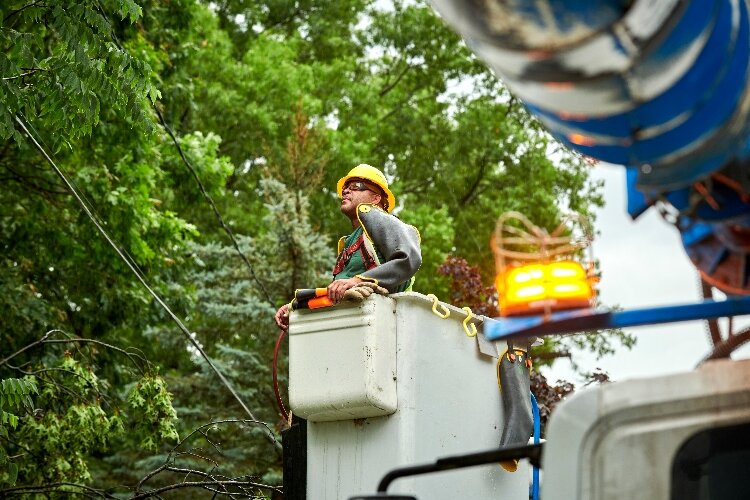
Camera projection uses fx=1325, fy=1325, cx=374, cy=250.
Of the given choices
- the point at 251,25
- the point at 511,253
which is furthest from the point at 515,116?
the point at 511,253

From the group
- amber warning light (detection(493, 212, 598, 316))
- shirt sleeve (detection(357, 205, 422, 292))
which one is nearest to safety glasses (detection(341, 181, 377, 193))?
shirt sleeve (detection(357, 205, 422, 292))

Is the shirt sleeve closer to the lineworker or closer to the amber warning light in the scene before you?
the lineworker

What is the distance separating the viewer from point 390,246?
20.6 feet

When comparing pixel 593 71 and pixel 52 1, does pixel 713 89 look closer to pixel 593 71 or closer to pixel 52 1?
pixel 593 71

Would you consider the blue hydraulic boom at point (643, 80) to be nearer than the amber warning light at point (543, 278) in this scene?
Yes

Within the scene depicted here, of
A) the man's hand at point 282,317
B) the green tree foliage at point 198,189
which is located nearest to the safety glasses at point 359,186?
the man's hand at point 282,317

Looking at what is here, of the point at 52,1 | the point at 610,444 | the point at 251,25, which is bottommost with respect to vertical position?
the point at 610,444

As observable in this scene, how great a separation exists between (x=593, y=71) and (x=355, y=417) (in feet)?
10.2

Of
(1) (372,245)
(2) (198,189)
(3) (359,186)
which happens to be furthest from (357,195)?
(2) (198,189)

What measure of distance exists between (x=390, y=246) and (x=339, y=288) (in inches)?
21.0

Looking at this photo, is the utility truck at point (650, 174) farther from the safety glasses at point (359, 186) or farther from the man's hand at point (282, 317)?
the safety glasses at point (359, 186)

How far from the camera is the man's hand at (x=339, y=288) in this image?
19.1 ft

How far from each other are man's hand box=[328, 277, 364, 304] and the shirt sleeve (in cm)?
11

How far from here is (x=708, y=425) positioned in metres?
3.17
